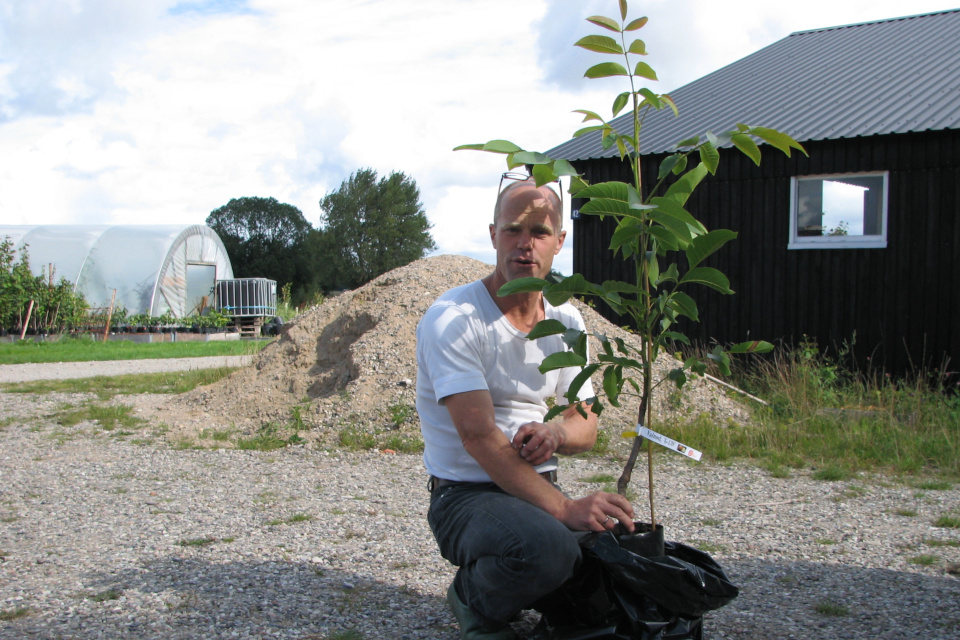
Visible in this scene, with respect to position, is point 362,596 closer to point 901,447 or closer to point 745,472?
point 745,472

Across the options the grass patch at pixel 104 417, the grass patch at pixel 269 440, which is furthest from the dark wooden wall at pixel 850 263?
the grass patch at pixel 104 417

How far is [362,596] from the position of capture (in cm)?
335

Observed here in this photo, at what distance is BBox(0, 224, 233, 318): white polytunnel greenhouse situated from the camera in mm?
23562

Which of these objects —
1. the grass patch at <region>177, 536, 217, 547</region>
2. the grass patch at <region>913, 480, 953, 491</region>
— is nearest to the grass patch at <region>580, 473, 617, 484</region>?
the grass patch at <region>913, 480, 953, 491</region>

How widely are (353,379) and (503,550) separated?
582cm

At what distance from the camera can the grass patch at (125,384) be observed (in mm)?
10398

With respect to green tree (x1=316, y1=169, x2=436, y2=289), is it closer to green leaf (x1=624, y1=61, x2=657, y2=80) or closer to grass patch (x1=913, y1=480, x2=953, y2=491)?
grass patch (x1=913, y1=480, x2=953, y2=491)

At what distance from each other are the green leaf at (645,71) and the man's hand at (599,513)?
1.25 meters

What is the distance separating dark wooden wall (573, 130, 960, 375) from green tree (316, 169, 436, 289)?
39396mm

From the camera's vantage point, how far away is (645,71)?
7.09ft

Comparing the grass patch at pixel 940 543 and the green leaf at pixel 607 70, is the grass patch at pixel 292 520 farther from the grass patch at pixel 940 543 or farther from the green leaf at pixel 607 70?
the grass patch at pixel 940 543

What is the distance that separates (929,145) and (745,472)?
5.75 m

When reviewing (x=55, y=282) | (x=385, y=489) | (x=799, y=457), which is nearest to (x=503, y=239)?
(x=385, y=489)

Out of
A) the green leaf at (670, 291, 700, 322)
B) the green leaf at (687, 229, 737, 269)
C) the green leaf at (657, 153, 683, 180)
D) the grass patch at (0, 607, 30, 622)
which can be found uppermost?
the green leaf at (657, 153, 683, 180)
